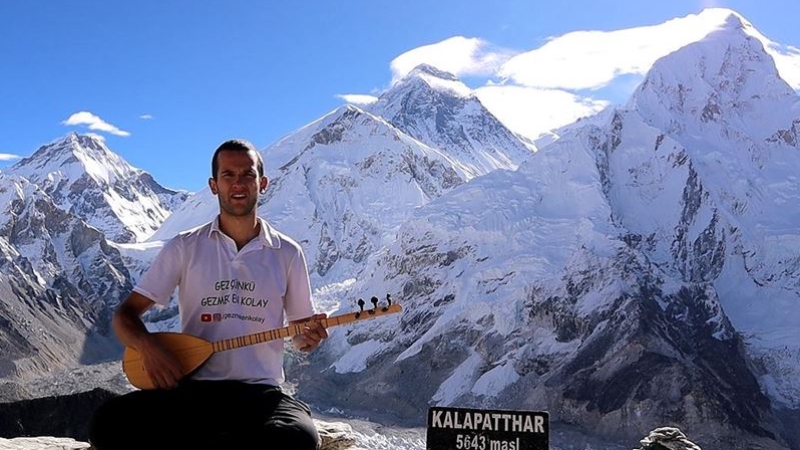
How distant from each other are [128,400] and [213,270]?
4.30 feet

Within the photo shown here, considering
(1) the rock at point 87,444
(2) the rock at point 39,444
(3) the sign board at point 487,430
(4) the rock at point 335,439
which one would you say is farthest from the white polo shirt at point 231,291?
(2) the rock at point 39,444

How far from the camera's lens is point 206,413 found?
6.86 metres

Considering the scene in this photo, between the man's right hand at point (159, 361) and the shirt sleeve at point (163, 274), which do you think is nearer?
the man's right hand at point (159, 361)

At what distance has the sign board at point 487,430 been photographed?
7395 mm

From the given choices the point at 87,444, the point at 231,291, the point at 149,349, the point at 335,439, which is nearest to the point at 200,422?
the point at 149,349

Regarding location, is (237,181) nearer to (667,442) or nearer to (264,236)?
(264,236)

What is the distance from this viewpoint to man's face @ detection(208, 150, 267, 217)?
7.40 m

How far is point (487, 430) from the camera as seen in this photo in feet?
24.5

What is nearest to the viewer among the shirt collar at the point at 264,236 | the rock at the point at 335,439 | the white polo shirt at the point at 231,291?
the white polo shirt at the point at 231,291

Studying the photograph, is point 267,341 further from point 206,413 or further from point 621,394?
point 621,394

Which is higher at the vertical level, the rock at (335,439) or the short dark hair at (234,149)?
the short dark hair at (234,149)

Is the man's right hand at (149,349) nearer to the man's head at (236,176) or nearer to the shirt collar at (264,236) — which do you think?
the shirt collar at (264,236)

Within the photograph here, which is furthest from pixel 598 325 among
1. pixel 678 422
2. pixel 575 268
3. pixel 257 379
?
pixel 257 379

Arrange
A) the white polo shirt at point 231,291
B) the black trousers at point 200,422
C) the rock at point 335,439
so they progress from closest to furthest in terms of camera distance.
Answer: the black trousers at point 200,422
the white polo shirt at point 231,291
the rock at point 335,439
